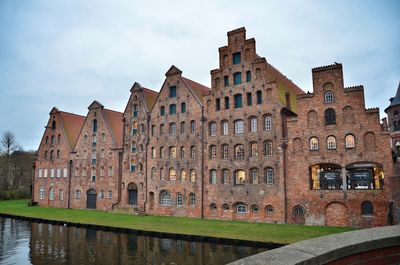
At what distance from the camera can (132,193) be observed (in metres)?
40.4

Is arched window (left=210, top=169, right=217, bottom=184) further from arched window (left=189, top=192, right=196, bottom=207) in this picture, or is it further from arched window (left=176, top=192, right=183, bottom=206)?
arched window (left=176, top=192, right=183, bottom=206)

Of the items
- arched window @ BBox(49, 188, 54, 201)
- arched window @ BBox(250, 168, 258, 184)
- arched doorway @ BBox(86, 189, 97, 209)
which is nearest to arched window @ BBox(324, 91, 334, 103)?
arched window @ BBox(250, 168, 258, 184)

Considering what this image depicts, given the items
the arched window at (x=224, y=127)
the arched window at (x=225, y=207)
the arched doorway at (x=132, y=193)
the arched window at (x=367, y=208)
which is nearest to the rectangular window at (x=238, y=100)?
the arched window at (x=224, y=127)

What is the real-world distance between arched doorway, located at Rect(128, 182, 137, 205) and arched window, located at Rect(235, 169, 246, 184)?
14003 mm

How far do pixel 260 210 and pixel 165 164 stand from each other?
1249 centimetres

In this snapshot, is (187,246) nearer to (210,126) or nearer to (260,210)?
(260,210)

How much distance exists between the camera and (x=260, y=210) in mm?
30078

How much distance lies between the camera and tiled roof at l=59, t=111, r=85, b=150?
167 ft

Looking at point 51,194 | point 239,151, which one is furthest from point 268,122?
point 51,194

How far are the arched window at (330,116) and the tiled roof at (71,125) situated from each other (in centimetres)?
3725

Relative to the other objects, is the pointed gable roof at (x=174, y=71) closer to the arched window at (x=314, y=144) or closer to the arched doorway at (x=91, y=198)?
the arched window at (x=314, y=144)

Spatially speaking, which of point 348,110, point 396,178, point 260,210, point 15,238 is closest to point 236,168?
point 260,210

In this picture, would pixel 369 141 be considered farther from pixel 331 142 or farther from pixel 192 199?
pixel 192 199

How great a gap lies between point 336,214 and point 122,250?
17.1 meters
